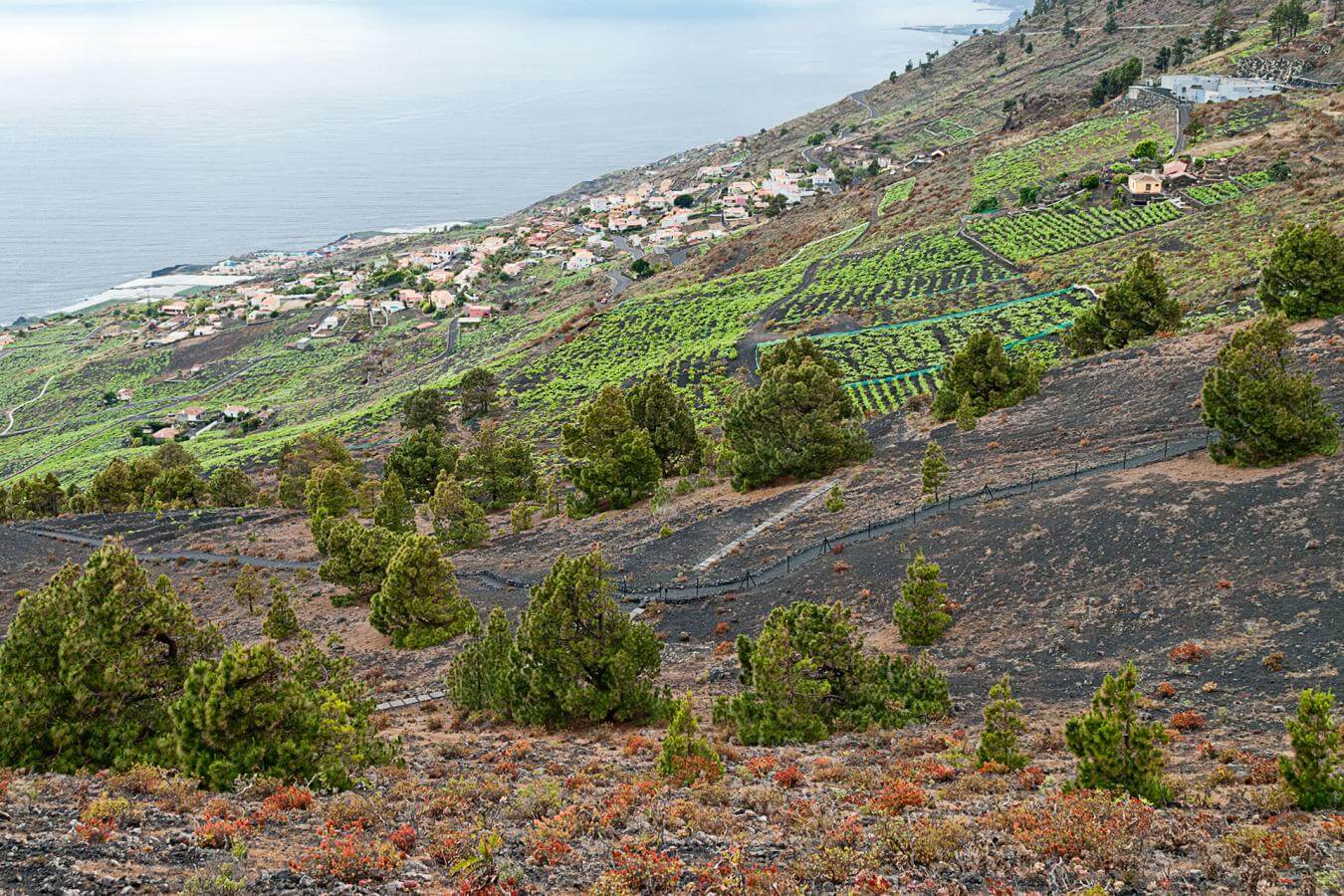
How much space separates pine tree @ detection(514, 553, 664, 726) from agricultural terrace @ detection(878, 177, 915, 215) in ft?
296

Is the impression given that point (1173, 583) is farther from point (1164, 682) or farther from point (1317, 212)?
point (1317, 212)

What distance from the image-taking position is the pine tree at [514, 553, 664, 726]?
18922mm

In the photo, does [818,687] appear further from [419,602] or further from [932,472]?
[419,602]

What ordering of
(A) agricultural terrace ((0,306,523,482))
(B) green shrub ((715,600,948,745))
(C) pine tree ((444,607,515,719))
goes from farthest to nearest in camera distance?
(A) agricultural terrace ((0,306,523,482)) → (C) pine tree ((444,607,515,719)) → (B) green shrub ((715,600,948,745))

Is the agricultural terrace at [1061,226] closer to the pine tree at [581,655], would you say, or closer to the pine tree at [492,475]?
the pine tree at [492,475]

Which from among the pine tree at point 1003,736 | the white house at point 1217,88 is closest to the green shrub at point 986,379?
the pine tree at point 1003,736

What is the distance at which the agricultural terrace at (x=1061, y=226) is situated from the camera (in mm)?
72312

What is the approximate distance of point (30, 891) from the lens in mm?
9680

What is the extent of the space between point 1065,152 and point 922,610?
288ft

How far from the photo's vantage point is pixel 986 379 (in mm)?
38562

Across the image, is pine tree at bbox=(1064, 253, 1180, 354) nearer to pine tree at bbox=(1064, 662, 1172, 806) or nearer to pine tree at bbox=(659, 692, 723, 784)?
pine tree at bbox=(1064, 662, 1172, 806)

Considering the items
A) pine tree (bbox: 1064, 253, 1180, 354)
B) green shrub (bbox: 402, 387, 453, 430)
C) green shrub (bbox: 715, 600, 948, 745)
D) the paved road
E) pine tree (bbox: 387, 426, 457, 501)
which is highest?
the paved road

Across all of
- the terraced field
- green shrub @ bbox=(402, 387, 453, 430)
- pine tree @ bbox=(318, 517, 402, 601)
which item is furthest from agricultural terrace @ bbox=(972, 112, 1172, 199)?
pine tree @ bbox=(318, 517, 402, 601)

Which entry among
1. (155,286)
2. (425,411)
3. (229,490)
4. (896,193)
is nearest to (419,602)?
(229,490)
